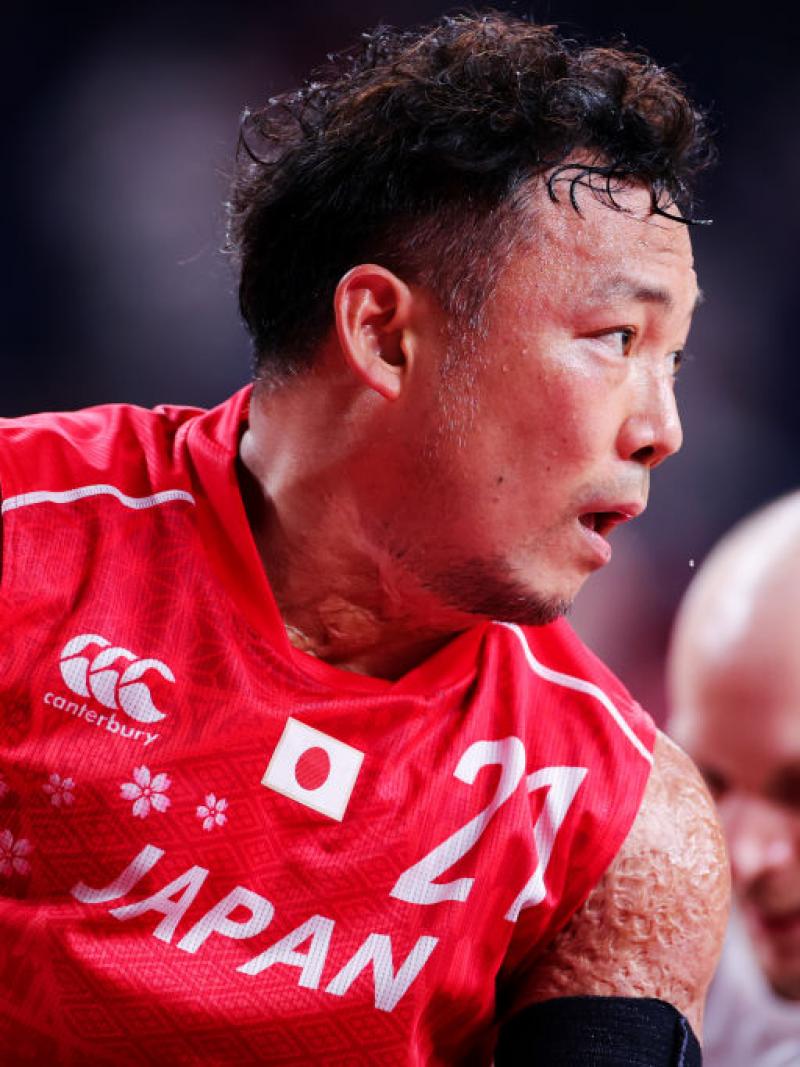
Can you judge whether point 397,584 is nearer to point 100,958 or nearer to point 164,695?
point 164,695

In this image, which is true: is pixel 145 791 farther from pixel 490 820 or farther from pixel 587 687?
pixel 587 687

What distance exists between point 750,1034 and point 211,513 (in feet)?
3.19

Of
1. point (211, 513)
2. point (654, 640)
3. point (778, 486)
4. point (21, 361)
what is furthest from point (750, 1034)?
point (21, 361)

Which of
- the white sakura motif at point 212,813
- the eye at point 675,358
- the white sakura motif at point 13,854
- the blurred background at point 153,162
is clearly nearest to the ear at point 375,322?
the eye at point 675,358

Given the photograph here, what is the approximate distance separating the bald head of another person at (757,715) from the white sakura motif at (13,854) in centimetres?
87

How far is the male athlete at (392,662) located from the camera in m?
1.06

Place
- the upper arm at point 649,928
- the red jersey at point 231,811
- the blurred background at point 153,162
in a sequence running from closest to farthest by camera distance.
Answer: the red jersey at point 231,811 → the upper arm at point 649,928 → the blurred background at point 153,162

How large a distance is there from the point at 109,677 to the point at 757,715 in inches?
32.8

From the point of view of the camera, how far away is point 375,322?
114 centimetres

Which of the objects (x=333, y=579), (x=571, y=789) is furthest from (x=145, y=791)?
(x=571, y=789)

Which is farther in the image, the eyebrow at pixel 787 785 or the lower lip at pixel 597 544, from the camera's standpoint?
the eyebrow at pixel 787 785

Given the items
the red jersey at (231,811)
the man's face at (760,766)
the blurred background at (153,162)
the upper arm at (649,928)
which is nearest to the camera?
the red jersey at (231,811)

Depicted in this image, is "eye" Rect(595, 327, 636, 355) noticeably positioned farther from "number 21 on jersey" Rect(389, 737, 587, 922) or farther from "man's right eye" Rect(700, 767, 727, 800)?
"man's right eye" Rect(700, 767, 727, 800)

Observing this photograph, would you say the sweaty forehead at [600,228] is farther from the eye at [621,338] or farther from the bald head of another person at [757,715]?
the bald head of another person at [757,715]
